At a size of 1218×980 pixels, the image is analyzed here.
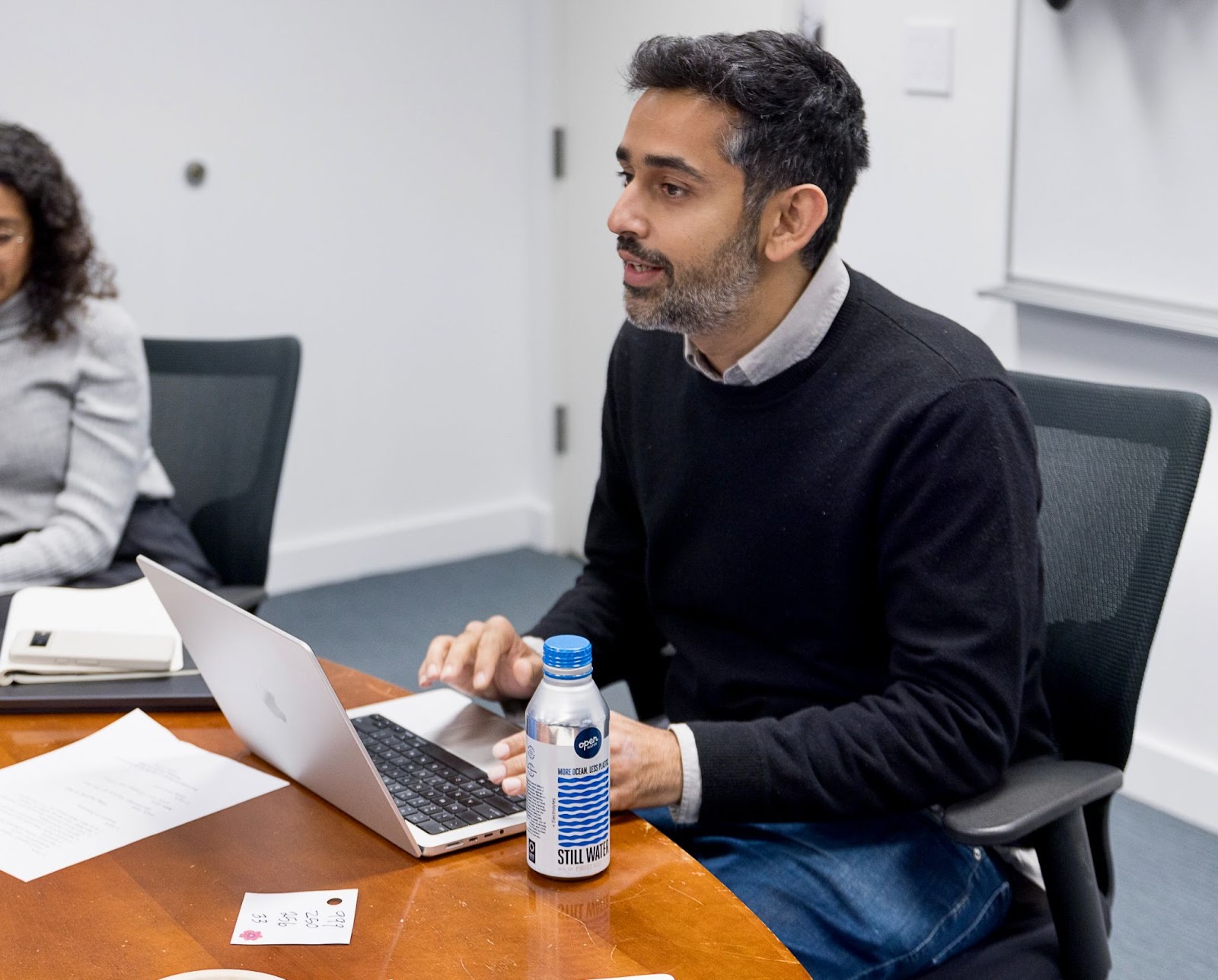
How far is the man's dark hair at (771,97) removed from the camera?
1360 millimetres

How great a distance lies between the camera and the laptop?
1.04m

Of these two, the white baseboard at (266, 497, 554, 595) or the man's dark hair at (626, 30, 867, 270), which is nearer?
the man's dark hair at (626, 30, 867, 270)

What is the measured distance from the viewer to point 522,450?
417 cm

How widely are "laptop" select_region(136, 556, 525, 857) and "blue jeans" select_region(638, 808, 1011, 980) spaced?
0.25 m

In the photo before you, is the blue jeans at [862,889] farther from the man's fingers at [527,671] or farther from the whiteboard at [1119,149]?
the whiteboard at [1119,149]

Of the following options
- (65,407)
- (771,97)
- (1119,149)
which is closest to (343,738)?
(771,97)

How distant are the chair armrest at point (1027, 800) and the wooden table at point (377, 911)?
26 cm

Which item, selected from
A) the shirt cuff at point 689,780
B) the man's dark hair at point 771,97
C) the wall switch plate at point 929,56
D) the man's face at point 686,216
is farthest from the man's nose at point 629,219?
the wall switch plate at point 929,56

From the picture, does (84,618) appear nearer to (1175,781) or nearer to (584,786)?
(584,786)

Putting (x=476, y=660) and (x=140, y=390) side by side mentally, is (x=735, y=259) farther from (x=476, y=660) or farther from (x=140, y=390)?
(x=140, y=390)

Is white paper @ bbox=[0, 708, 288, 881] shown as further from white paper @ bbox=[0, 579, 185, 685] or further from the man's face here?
the man's face

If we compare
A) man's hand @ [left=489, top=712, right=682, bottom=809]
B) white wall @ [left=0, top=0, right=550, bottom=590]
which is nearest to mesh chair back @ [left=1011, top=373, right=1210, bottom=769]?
man's hand @ [left=489, top=712, right=682, bottom=809]

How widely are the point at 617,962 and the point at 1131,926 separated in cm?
156

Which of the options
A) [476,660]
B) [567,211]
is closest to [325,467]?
[567,211]
